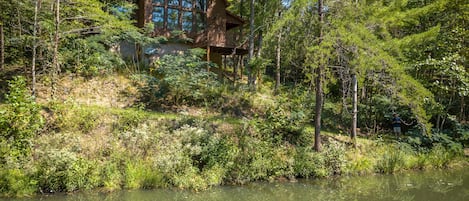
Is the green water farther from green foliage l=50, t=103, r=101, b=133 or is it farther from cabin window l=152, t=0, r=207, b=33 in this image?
cabin window l=152, t=0, r=207, b=33

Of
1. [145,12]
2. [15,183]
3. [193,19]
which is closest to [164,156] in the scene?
[15,183]

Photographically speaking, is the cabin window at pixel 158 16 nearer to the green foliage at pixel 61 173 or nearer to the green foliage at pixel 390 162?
the green foliage at pixel 61 173

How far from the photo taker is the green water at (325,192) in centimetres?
941

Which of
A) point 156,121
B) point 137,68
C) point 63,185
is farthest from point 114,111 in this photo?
point 137,68

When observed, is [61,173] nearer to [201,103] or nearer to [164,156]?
[164,156]

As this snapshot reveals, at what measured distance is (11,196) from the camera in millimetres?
8734

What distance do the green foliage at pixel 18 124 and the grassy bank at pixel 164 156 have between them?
0.31 m

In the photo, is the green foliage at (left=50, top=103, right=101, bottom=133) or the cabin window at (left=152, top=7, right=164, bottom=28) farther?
the cabin window at (left=152, top=7, right=164, bottom=28)

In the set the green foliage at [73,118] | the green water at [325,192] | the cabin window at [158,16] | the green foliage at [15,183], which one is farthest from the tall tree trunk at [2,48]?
the green water at [325,192]

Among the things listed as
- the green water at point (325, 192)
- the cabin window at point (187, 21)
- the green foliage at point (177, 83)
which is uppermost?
the cabin window at point (187, 21)

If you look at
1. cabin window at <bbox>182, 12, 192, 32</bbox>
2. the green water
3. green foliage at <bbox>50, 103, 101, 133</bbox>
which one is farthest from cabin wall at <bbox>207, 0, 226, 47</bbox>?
the green water

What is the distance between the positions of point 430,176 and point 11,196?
13426 millimetres

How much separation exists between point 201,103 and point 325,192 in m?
7.38

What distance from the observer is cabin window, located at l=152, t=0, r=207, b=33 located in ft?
64.2
